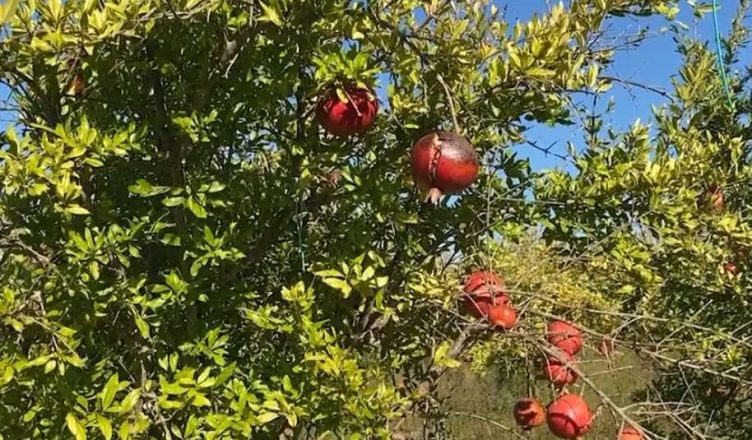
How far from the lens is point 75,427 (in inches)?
54.0

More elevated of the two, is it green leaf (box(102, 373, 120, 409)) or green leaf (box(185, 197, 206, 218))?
green leaf (box(185, 197, 206, 218))

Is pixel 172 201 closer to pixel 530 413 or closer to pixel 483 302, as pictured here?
pixel 483 302

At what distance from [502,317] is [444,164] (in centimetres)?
55

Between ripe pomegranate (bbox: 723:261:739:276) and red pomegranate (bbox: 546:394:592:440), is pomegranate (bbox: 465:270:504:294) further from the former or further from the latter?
ripe pomegranate (bbox: 723:261:739:276)

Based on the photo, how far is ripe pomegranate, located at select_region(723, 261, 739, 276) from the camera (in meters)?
2.72

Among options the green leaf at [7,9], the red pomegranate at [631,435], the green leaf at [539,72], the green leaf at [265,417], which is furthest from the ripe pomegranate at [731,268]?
the green leaf at [7,9]

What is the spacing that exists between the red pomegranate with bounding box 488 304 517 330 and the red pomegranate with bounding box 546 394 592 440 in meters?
0.27

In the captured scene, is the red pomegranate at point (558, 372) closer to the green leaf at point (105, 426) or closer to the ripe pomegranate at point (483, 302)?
the ripe pomegranate at point (483, 302)

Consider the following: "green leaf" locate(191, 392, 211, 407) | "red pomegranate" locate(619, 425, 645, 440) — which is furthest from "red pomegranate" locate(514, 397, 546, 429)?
"green leaf" locate(191, 392, 211, 407)

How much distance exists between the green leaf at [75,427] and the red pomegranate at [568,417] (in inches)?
40.3

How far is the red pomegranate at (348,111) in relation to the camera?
1464 millimetres

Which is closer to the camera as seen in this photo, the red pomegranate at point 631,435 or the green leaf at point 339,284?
the green leaf at point 339,284

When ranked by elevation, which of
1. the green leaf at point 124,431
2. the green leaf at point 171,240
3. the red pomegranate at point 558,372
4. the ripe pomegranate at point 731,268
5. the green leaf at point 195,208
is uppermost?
the ripe pomegranate at point 731,268

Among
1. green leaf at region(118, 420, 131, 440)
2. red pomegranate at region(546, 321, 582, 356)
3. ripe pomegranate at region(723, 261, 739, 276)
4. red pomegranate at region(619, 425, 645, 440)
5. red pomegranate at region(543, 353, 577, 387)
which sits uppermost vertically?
ripe pomegranate at region(723, 261, 739, 276)
